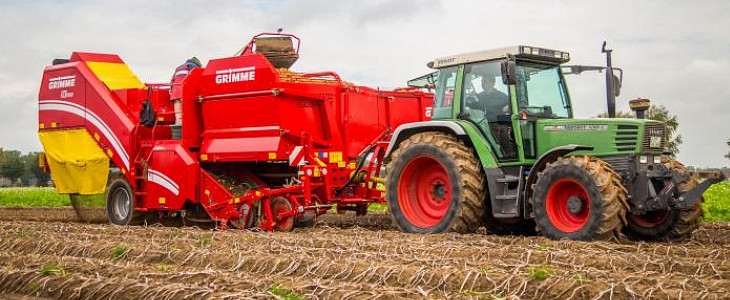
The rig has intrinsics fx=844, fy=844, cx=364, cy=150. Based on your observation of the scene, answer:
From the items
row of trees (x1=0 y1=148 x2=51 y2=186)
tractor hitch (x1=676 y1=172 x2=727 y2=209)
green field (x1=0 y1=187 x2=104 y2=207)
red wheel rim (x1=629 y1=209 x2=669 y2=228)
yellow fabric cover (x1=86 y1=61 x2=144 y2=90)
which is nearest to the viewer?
tractor hitch (x1=676 y1=172 x2=727 y2=209)

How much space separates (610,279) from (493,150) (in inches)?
170

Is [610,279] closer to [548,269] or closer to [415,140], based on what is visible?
[548,269]

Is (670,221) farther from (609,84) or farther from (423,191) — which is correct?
(423,191)

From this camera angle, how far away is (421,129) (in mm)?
11430

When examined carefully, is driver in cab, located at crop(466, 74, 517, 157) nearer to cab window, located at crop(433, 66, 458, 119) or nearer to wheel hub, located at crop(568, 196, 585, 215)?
cab window, located at crop(433, 66, 458, 119)

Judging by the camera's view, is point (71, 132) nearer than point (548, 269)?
No

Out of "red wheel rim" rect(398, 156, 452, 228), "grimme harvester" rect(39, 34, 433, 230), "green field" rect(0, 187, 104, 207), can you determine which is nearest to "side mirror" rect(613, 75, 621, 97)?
"red wheel rim" rect(398, 156, 452, 228)

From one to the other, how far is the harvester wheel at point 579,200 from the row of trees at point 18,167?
84397 mm

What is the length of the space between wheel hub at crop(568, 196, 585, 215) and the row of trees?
84.6 metres

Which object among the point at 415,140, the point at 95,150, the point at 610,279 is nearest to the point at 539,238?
the point at 415,140

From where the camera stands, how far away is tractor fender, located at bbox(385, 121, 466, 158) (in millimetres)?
10766

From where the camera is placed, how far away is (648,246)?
8.79 metres

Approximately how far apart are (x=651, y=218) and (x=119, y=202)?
8.85 meters

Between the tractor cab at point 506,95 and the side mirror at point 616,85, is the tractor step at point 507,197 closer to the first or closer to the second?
the tractor cab at point 506,95
